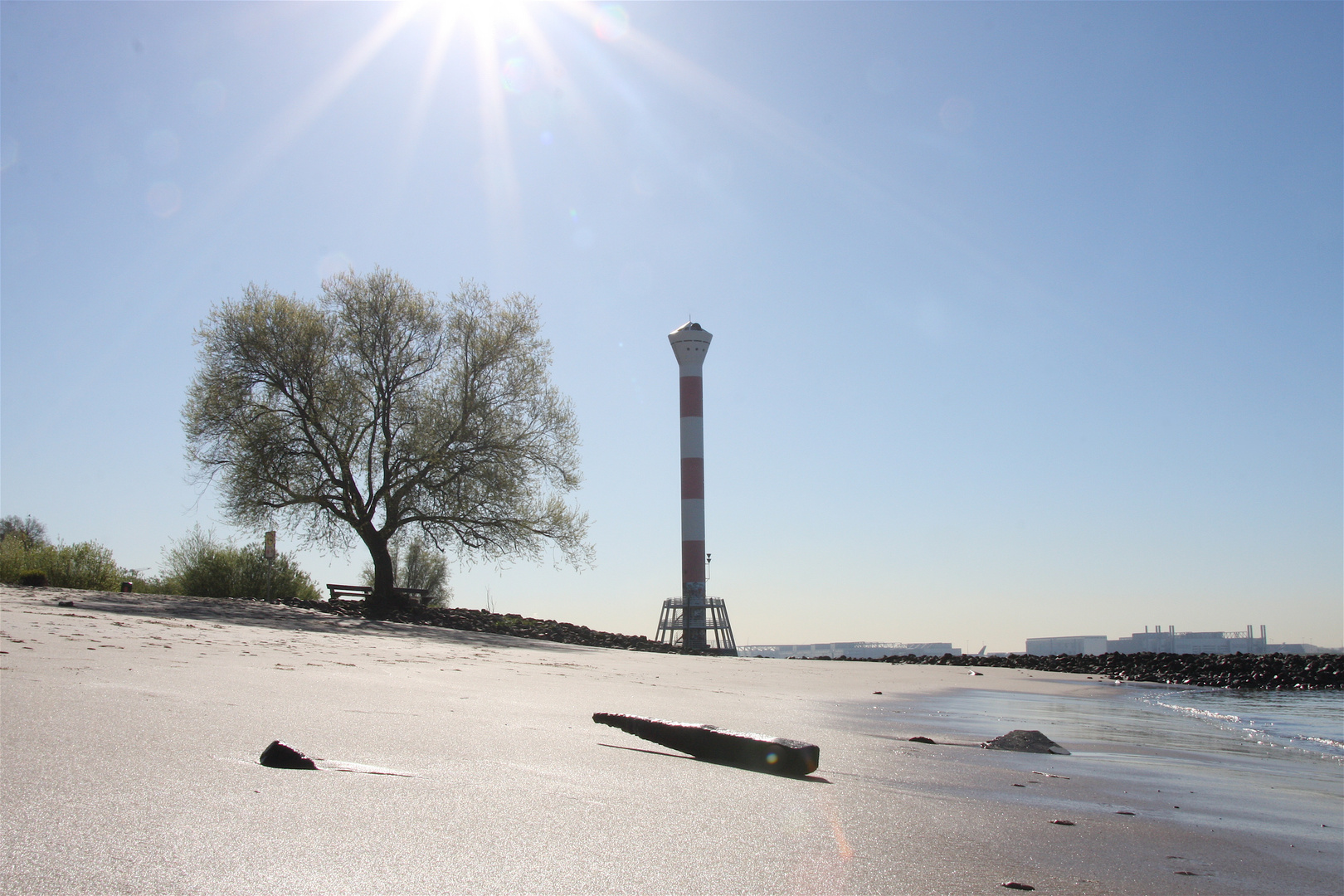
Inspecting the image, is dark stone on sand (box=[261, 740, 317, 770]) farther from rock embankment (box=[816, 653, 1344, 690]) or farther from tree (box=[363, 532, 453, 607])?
tree (box=[363, 532, 453, 607])

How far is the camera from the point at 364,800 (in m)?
1.95

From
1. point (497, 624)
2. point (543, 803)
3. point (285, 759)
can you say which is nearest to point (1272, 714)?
point (543, 803)

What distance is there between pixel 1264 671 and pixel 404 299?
19735mm

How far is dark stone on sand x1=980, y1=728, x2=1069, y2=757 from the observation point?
4.32m

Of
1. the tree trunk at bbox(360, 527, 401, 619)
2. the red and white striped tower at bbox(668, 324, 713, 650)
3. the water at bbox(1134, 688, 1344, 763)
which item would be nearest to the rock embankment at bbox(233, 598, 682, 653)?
the tree trunk at bbox(360, 527, 401, 619)

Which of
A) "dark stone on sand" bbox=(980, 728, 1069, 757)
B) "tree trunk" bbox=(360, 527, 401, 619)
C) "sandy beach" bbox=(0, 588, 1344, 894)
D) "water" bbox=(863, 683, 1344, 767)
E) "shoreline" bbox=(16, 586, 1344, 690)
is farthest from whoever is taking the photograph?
"tree trunk" bbox=(360, 527, 401, 619)

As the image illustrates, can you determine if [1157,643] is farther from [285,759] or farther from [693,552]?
[285,759]

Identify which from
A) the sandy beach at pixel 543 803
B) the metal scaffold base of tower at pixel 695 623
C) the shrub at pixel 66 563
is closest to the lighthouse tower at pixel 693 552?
the metal scaffold base of tower at pixel 695 623

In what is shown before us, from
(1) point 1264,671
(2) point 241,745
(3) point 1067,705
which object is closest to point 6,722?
(2) point 241,745

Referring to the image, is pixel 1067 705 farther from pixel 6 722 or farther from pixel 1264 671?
pixel 1264 671

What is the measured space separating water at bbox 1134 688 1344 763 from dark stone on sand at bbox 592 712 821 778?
455cm

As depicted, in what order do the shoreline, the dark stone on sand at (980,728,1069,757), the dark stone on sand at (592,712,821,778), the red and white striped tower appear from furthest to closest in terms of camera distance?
the red and white striped tower → the shoreline → the dark stone on sand at (980,728,1069,757) → the dark stone on sand at (592,712,821,778)

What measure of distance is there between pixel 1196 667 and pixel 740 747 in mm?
17420

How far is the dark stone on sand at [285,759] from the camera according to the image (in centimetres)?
223
